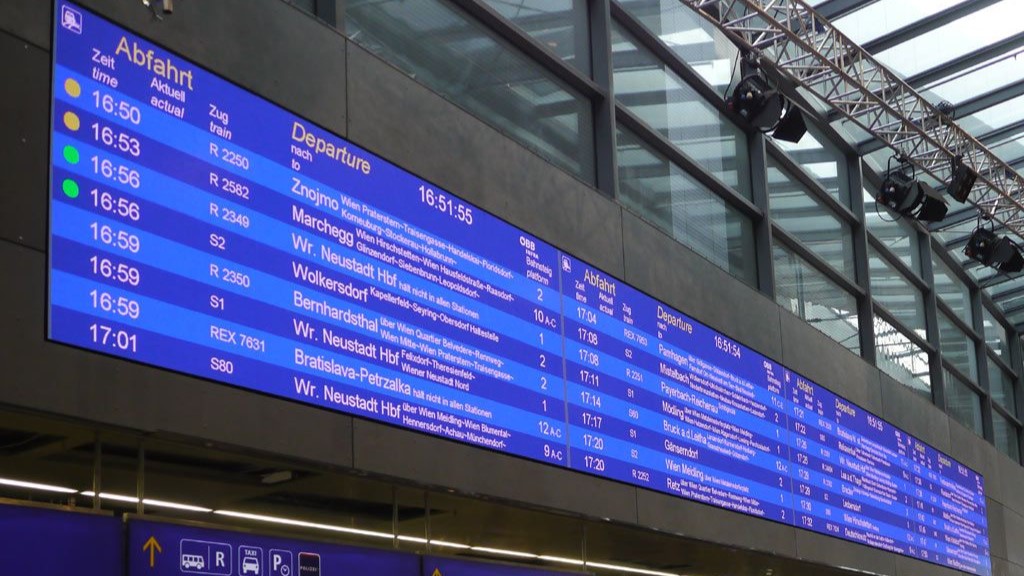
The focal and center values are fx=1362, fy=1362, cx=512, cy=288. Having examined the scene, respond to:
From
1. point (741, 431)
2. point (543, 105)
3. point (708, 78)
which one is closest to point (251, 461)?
point (543, 105)

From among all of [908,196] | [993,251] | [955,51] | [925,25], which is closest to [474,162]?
[908,196]

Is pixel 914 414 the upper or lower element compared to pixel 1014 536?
upper

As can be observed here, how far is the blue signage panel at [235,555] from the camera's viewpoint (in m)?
7.20

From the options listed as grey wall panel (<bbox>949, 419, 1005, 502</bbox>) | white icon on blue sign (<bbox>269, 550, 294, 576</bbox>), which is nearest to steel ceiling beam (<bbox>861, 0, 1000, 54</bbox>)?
grey wall panel (<bbox>949, 419, 1005, 502</bbox>)

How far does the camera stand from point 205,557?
7527mm

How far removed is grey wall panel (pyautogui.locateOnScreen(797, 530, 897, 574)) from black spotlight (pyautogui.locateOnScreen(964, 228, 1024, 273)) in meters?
6.06

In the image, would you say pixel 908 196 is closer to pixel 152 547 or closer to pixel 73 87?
pixel 152 547

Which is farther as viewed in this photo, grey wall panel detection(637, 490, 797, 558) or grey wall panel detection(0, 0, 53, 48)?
grey wall panel detection(637, 490, 797, 558)

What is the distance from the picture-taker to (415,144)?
947cm

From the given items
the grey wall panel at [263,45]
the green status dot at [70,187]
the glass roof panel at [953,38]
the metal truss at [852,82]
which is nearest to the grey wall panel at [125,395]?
the green status dot at [70,187]

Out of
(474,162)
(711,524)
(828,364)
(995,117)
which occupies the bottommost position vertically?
(711,524)

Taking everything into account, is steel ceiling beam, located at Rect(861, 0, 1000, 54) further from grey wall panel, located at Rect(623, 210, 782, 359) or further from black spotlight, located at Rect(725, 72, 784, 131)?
grey wall panel, located at Rect(623, 210, 782, 359)

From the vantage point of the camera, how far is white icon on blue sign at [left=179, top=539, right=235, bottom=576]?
741 centimetres

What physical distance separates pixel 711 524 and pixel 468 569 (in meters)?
3.43
